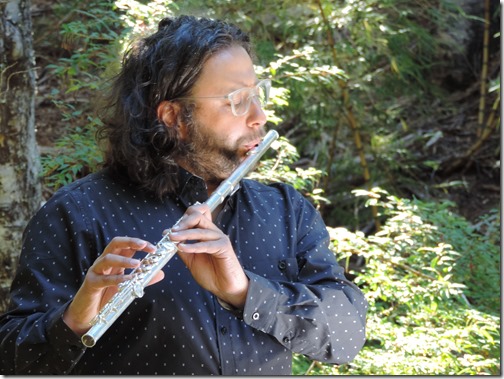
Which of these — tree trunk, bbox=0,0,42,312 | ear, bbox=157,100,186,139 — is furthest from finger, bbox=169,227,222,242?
Result: tree trunk, bbox=0,0,42,312

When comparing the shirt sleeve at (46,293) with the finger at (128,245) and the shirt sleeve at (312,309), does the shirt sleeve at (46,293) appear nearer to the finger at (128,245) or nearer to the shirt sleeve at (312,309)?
the finger at (128,245)

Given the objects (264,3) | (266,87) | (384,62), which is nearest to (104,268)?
(266,87)

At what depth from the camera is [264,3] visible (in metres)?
4.38

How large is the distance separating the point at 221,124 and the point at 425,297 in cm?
184

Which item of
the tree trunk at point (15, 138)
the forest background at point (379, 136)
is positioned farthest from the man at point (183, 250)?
the tree trunk at point (15, 138)

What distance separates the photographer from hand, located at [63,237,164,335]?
1.51 meters

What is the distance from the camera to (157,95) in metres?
2.05

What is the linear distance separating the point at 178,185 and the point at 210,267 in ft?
1.13

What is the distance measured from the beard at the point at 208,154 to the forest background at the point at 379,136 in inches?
28.2

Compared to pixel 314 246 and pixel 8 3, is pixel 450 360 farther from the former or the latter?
pixel 8 3

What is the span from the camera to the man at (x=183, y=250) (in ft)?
5.51

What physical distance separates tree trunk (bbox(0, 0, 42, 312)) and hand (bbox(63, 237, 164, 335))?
4.22 feet

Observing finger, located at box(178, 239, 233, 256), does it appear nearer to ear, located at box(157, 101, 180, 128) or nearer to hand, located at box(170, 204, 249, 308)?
hand, located at box(170, 204, 249, 308)

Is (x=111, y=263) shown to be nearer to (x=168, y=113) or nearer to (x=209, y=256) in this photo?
(x=209, y=256)
